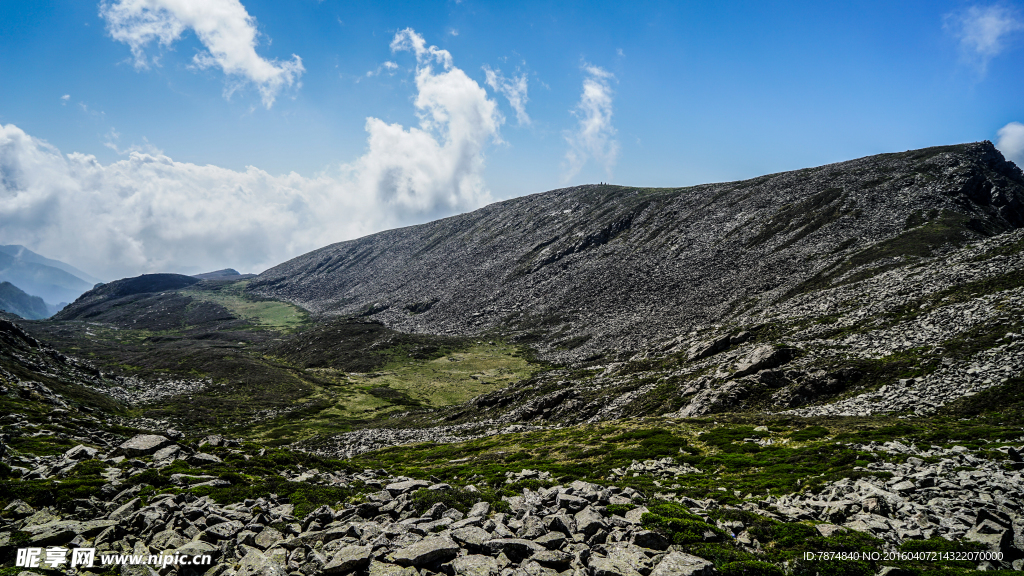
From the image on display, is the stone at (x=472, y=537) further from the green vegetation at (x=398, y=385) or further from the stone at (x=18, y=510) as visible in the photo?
the green vegetation at (x=398, y=385)

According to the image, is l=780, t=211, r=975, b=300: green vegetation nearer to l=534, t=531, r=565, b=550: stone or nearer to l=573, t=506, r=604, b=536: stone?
l=573, t=506, r=604, b=536: stone

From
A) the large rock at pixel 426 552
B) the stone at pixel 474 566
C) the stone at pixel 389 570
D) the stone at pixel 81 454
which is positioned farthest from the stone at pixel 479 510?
the stone at pixel 81 454

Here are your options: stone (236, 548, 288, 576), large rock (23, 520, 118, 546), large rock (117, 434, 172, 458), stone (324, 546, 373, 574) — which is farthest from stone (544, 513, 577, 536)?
large rock (117, 434, 172, 458)

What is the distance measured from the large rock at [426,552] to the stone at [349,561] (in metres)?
0.89

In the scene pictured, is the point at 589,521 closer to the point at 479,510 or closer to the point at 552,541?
the point at 552,541

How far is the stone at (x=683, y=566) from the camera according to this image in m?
12.0

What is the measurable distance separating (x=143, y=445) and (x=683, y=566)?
103 feet

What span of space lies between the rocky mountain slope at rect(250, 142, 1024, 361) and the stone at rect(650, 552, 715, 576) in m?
82.5

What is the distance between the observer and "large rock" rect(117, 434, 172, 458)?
970 inches

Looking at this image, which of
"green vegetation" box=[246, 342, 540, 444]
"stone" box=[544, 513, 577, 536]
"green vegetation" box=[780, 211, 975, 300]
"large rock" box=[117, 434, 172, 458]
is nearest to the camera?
"stone" box=[544, 513, 577, 536]

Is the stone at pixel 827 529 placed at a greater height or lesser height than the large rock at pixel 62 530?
lesser

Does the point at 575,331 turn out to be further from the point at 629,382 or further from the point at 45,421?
the point at 45,421

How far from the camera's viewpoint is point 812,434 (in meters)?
31.8

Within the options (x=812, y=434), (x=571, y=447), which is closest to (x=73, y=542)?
(x=571, y=447)
